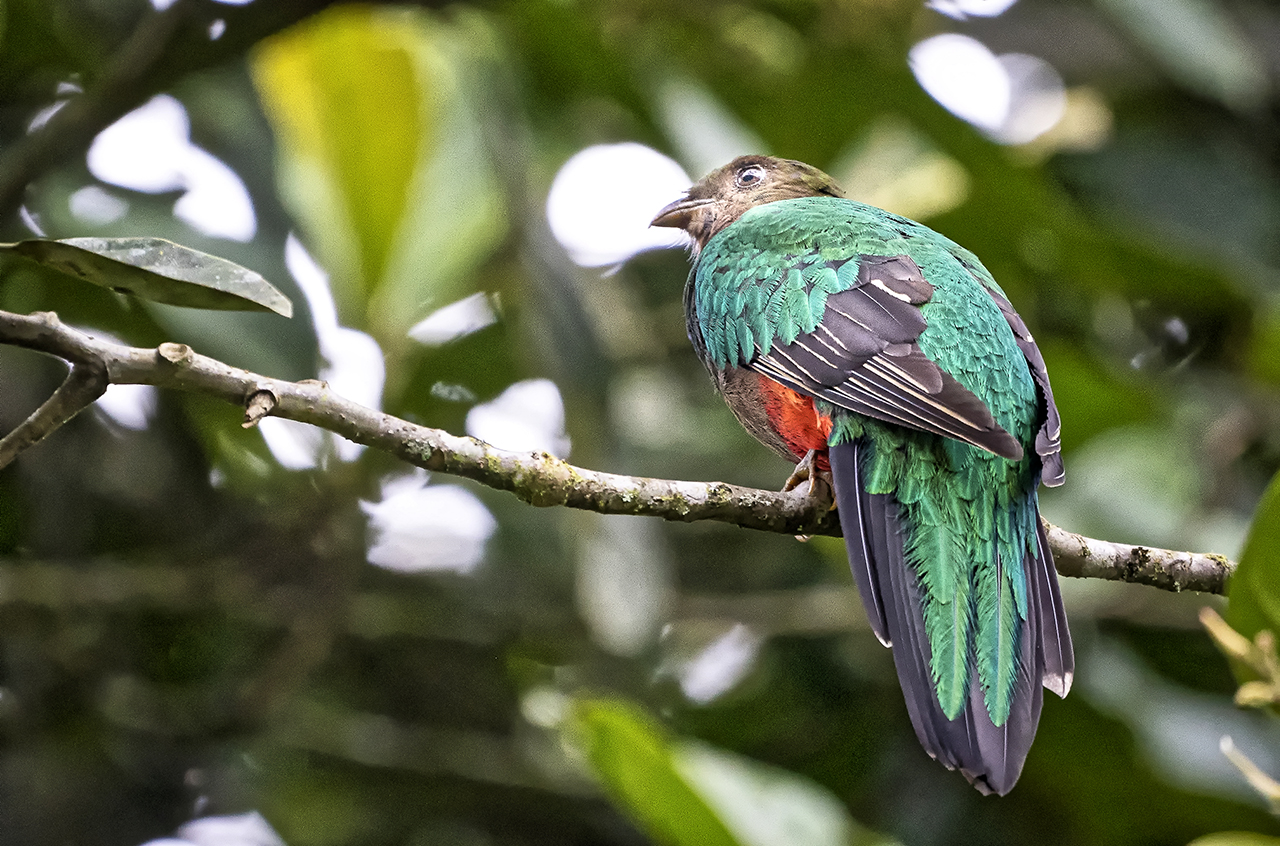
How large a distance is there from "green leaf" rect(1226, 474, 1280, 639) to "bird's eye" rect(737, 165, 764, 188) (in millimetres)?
1983

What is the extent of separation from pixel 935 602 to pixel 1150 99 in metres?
3.68

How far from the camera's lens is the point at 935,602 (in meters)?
2.59

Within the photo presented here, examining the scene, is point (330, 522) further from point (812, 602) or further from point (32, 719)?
point (812, 602)

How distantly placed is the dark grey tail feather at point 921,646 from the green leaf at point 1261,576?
38 centimetres

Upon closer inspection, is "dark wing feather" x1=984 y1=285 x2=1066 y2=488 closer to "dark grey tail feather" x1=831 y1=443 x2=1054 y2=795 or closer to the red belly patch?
"dark grey tail feather" x1=831 y1=443 x2=1054 y2=795

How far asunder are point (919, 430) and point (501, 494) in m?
1.84

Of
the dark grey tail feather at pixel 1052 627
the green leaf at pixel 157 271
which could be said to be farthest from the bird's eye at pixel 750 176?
the green leaf at pixel 157 271

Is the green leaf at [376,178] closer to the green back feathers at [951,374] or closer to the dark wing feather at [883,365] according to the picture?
the green back feathers at [951,374]

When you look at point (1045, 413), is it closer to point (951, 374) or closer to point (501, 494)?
point (951, 374)

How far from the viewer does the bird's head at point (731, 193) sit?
4.24 meters

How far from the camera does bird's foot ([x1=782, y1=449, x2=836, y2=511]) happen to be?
2836 millimetres

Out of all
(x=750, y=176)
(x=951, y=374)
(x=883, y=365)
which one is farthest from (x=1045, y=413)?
(x=750, y=176)

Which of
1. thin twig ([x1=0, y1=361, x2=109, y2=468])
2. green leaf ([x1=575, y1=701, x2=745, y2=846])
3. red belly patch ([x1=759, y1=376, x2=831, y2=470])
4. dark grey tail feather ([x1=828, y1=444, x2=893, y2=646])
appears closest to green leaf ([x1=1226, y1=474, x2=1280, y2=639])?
dark grey tail feather ([x1=828, y1=444, x2=893, y2=646])

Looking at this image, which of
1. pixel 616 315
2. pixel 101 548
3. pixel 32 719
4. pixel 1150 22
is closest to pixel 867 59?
pixel 1150 22
